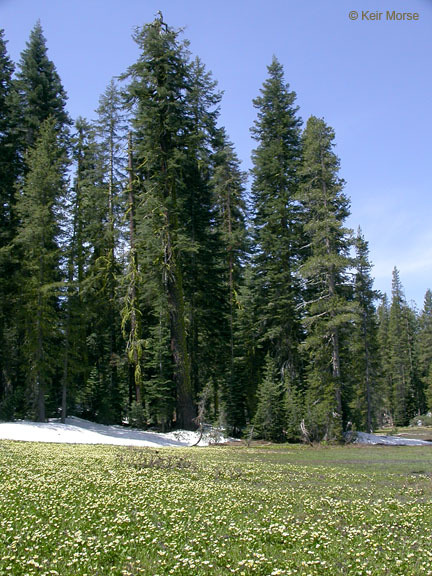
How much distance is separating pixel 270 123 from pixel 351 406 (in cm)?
2074

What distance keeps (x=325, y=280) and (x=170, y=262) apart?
9.53 m

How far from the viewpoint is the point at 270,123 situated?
1341 inches

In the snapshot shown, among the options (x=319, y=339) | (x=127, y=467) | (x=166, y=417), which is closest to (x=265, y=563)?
(x=127, y=467)

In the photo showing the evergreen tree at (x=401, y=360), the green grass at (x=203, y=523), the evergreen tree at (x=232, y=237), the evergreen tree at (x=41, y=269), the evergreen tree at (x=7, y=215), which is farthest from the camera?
the evergreen tree at (x=401, y=360)

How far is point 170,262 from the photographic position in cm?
2783

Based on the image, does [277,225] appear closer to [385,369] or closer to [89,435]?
[89,435]

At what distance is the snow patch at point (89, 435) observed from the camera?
2130 centimetres

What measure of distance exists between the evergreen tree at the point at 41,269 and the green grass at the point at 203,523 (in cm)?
1469

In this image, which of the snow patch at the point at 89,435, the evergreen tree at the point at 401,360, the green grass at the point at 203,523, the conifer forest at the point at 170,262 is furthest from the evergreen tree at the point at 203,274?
the evergreen tree at the point at 401,360

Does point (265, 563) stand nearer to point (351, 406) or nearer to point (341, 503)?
point (341, 503)

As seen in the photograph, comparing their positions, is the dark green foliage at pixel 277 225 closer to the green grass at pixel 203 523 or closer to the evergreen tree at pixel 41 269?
the evergreen tree at pixel 41 269

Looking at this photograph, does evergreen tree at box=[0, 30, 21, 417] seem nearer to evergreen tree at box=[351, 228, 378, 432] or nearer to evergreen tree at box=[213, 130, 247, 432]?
evergreen tree at box=[213, 130, 247, 432]

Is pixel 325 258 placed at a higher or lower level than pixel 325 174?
lower

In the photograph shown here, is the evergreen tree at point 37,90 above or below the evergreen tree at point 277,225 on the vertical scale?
above
